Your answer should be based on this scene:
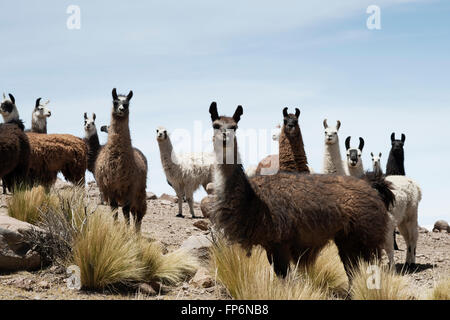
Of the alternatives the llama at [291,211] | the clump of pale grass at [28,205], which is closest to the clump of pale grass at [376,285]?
the llama at [291,211]

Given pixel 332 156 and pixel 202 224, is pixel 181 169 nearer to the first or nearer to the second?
pixel 202 224

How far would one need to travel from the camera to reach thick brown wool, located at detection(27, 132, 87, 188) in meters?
14.8

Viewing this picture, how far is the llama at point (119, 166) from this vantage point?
9.94 m

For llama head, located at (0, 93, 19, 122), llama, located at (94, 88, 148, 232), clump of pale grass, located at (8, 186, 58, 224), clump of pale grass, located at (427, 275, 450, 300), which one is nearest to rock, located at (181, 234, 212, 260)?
llama, located at (94, 88, 148, 232)

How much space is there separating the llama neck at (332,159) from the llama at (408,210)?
1.12 meters

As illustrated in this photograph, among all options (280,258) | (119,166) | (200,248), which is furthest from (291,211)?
(119,166)

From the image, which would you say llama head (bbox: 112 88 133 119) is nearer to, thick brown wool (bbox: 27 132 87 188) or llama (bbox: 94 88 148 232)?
llama (bbox: 94 88 148 232)

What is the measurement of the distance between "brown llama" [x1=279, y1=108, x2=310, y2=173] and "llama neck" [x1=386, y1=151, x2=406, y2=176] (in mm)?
5742

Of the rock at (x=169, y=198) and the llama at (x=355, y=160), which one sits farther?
the rock at (x=169, y=198)

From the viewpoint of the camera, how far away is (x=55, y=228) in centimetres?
828

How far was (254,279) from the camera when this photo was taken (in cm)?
646

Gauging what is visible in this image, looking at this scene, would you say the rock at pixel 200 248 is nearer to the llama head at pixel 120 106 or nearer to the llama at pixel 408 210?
the llama head at pixel 120 106
